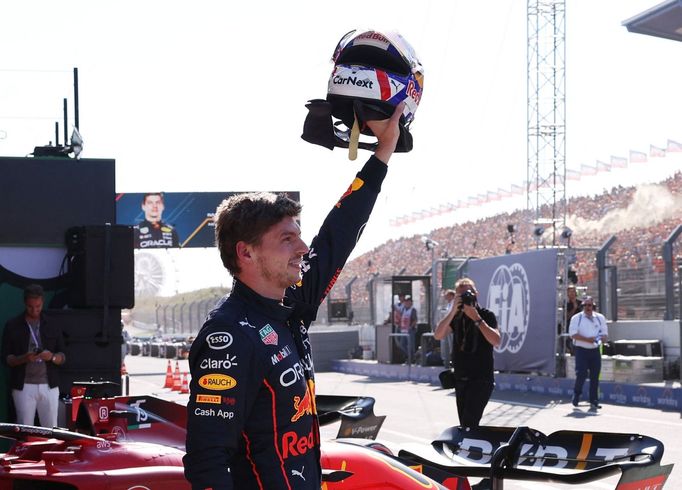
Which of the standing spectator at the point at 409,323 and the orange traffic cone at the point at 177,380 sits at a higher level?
the standing spectator at the point at 409,323

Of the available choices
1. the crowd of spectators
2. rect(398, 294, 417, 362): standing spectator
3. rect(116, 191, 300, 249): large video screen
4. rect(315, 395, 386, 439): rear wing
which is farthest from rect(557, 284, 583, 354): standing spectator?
rect(116, 191, 300, 249): large video screen

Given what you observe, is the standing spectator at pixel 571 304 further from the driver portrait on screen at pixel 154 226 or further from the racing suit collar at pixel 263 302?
the driver portrait on screen at pixel 154 226

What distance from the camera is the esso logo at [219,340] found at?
2.67 metres

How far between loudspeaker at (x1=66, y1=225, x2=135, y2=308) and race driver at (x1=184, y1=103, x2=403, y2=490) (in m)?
5.92

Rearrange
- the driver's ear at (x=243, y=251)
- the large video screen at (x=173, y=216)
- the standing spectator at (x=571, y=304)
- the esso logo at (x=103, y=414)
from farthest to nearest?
1. the large video screen at (x=173, y=216)
2. the standing spectator at (x=571, y=304)
3. the esso logo at (x=103, y=414)
4. the driver's ear at (x=243, y=251)

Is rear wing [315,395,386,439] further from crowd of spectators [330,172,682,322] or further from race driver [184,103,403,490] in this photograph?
crowd of spectators [330,172,682,322]

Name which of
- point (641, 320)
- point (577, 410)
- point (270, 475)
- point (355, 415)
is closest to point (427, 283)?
point (641, 320)

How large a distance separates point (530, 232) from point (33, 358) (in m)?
37.2

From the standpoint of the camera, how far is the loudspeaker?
340 inches

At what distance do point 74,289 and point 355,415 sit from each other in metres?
3.34

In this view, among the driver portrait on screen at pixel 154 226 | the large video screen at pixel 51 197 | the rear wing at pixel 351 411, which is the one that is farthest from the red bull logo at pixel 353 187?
the driver portrait on screen at pixel 154 226

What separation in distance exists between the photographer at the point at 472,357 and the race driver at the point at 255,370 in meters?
6.13

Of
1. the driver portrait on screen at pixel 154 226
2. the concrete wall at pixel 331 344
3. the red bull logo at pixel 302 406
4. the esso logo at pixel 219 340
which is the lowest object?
the concrete wall at pixel 331 344

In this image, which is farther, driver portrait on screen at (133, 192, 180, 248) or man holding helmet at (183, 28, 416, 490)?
driver portrait on screen at (133, 192, 180, 248)
